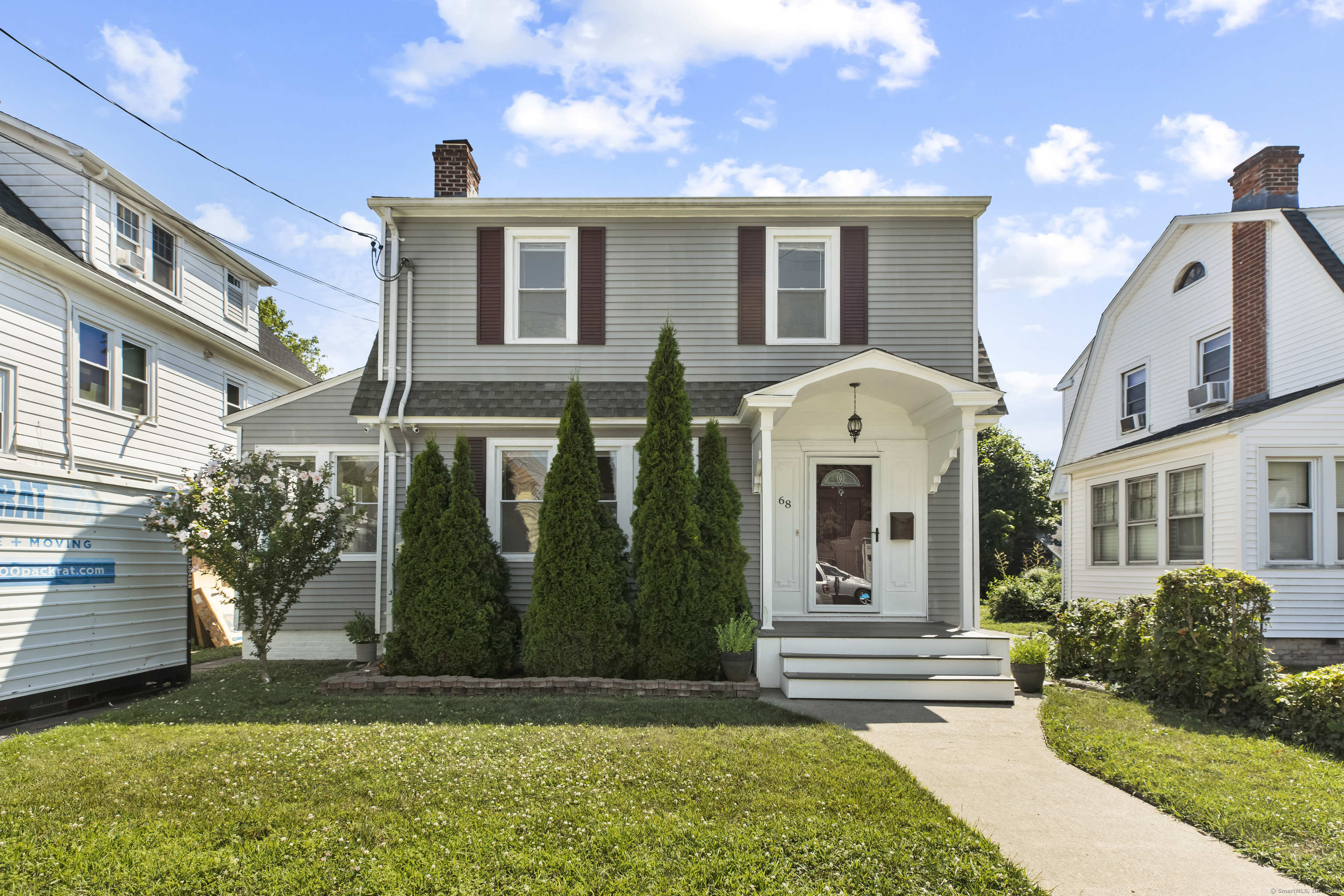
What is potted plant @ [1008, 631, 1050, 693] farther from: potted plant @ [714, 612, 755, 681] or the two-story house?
potted plant @ [714, 612, 755, 681]

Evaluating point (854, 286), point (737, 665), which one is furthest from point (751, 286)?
point (737, 665)

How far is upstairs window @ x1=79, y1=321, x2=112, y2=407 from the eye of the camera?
11.6 metres

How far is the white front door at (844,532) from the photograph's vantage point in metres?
10.0

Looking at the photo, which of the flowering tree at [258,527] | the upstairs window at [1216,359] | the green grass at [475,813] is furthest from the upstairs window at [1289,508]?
the flowering tree at [258,527]

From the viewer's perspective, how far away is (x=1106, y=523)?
14141 mm

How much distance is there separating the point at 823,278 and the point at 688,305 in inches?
72.0

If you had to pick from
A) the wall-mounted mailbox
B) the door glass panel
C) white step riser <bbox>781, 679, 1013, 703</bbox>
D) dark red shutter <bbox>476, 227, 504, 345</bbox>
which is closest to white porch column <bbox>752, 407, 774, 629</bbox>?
white step riser <bbox>781, 679, 1013, 703</bbox>

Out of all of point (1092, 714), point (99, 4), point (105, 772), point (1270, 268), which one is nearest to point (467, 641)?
point (105, 772)

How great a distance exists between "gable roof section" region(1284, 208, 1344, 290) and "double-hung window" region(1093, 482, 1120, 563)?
A: 4449mm

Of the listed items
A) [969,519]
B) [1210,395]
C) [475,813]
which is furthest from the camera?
[1210,395]

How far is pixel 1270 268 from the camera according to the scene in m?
11.8

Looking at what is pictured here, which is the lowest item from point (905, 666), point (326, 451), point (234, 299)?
point (905, 666)

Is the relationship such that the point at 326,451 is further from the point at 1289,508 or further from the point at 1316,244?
the point at 1316,244

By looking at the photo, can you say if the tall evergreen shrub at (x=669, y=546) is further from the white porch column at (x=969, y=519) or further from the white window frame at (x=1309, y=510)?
the white window frame at (x=1309, y=510)
